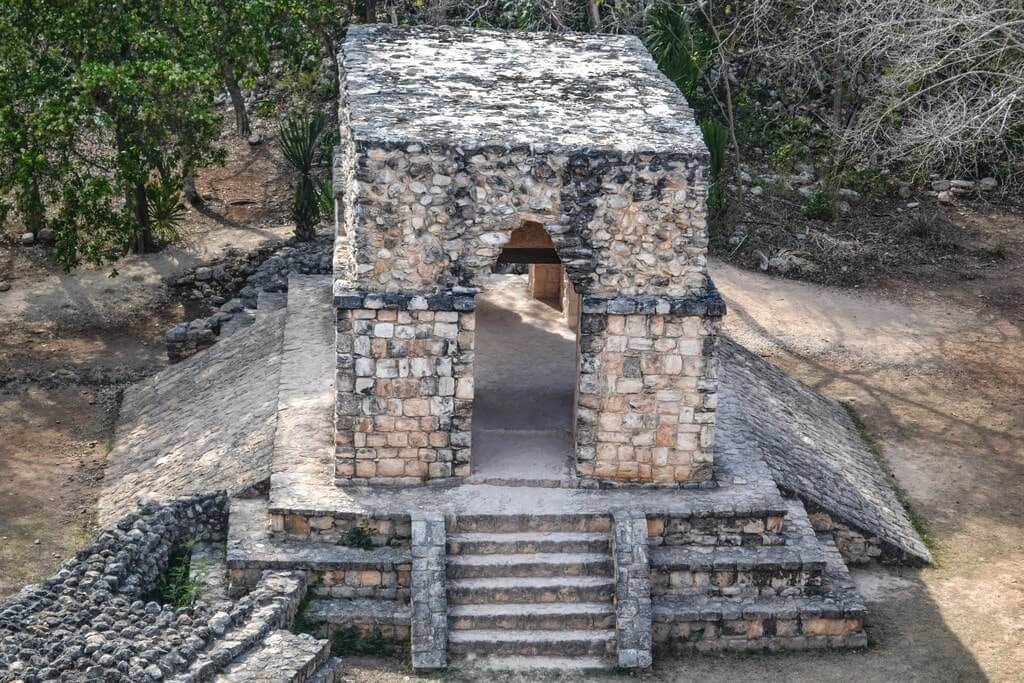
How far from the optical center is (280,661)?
9.89 m

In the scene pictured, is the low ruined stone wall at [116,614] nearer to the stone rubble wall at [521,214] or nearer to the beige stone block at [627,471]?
the stone rubble wall at [521,214]

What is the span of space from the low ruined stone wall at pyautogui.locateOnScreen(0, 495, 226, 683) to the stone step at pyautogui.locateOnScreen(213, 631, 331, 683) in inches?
12.2

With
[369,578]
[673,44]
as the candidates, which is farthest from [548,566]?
[673,44]

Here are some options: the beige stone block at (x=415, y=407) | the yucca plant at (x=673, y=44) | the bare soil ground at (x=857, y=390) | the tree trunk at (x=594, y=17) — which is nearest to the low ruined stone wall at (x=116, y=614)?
the bare soil ground at (x=857, y=390)

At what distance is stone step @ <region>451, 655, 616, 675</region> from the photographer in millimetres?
10656

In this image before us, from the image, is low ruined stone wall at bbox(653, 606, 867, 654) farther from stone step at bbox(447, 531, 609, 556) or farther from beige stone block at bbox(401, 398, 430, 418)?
beige stone block at bbox(401, 398, 430, 418)

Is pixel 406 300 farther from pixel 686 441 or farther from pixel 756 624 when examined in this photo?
pixel 756 624

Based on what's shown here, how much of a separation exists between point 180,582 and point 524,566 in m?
2.56

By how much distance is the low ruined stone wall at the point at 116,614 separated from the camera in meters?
9.54

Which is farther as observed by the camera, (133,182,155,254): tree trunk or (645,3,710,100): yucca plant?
(645,3,710,100): yucca plant

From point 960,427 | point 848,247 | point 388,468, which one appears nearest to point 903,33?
point 848,247

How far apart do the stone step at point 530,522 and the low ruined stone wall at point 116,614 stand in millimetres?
2000

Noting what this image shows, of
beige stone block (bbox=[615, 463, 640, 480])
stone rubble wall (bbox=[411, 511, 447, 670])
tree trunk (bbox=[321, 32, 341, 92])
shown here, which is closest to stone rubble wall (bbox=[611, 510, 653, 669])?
beige stone block (bbox=[615, 463, 640, 480])

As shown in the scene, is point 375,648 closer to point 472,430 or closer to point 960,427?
point 472,430
